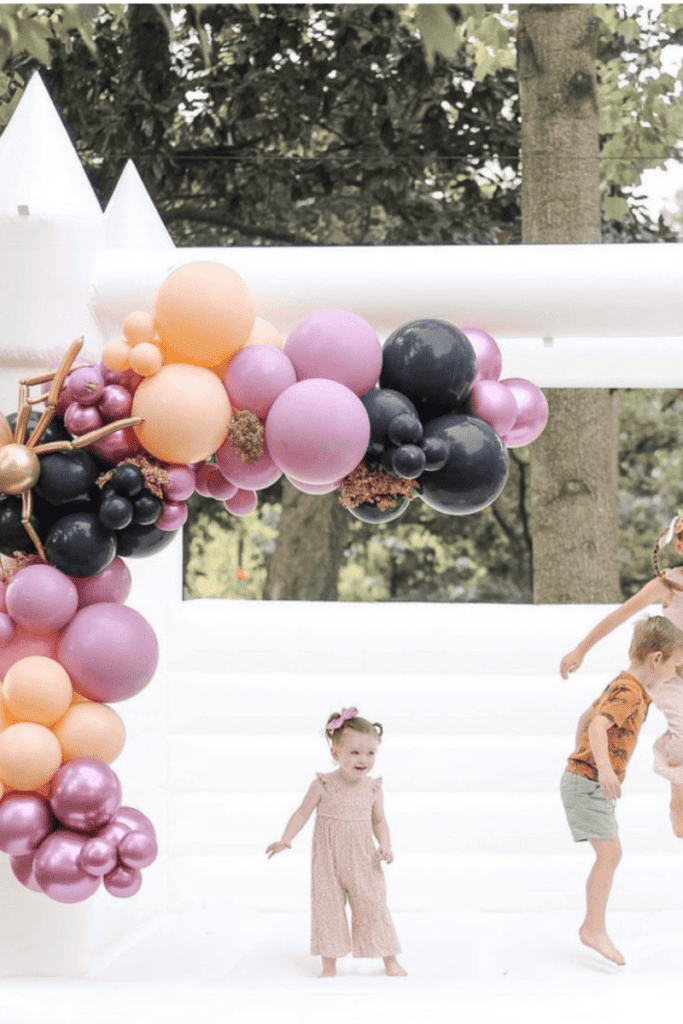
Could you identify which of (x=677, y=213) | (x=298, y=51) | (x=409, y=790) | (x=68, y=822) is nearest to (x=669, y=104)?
(x=677, y=213)

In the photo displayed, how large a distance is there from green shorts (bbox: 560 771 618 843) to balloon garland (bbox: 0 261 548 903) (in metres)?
1.19

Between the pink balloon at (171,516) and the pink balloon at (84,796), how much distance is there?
490 millimetres

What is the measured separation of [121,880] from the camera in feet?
8.11

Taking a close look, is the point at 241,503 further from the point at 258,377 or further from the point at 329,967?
the point at 329,967

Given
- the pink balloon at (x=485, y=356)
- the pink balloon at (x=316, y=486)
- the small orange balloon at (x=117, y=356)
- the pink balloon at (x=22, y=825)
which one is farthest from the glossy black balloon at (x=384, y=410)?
the pink balloon at (x=22, y=825)

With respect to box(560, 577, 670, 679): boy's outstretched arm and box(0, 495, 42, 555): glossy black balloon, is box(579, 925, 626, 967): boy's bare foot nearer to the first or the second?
box(560, 577, 670, 679): boy's outstretched arm

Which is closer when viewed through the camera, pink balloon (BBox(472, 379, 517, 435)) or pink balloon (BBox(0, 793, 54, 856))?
pink balloon (BBox(0, 793, 54, 856))

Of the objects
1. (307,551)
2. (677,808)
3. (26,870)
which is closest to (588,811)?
(677,808)

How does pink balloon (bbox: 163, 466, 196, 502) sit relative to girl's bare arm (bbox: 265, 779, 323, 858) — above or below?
above

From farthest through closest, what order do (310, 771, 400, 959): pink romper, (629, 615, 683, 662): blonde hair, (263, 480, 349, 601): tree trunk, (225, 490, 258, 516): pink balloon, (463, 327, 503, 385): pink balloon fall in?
(263, 480, 349, 601): tree trunk → (629, 615, 683, 662): blonde hair → (310, 771, 400, 959): pink romper → (225, 490, 258, 516): pink balloon → (463, 327, 503, 385): pink balloon

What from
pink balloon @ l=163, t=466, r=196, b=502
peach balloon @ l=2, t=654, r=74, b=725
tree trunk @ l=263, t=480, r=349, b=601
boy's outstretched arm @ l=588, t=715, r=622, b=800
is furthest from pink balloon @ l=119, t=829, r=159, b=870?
tree trunk @ l=263, t=480, r=349, b=601

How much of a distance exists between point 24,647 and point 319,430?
748 millimetres

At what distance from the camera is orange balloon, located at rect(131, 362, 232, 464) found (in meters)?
2.52

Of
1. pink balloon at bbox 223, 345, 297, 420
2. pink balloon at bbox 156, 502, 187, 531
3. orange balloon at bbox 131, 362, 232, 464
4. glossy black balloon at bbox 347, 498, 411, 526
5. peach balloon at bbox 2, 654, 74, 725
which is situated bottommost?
peach balloon at bbox 2, 654, 74, 725
